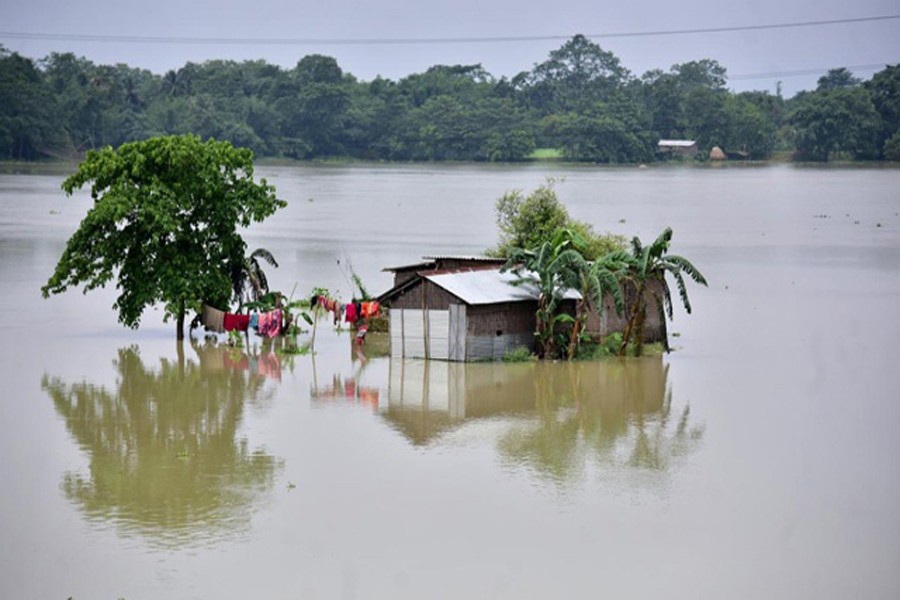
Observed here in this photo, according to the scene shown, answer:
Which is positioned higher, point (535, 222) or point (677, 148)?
point (535, 222)

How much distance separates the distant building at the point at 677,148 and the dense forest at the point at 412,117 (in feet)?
2.79

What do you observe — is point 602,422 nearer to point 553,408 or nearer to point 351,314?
point 553,408

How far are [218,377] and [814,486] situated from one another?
10.5 meters

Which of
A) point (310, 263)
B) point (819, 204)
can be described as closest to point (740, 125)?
point (819, 204)

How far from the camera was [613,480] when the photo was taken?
18797mm

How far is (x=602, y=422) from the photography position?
2230 centimetres

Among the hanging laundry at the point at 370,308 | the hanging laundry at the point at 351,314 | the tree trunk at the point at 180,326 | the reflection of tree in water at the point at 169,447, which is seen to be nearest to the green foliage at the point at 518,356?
the hanging laundry at the point at 370,308

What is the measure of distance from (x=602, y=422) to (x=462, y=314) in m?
3.90

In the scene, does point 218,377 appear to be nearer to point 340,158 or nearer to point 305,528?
point 305,528

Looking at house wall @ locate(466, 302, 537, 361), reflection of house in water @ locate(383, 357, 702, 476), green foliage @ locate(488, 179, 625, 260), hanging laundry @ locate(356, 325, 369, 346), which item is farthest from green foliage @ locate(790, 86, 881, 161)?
house wall @ locate(466, 302, 537, 361)

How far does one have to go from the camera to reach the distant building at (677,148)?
133 metres

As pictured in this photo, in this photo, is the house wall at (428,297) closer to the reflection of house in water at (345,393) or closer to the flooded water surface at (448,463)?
the flooded water surface at (448,463)

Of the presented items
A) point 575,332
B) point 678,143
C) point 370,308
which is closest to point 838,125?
point 678,143

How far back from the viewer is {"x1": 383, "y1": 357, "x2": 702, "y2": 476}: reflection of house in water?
810 inches
